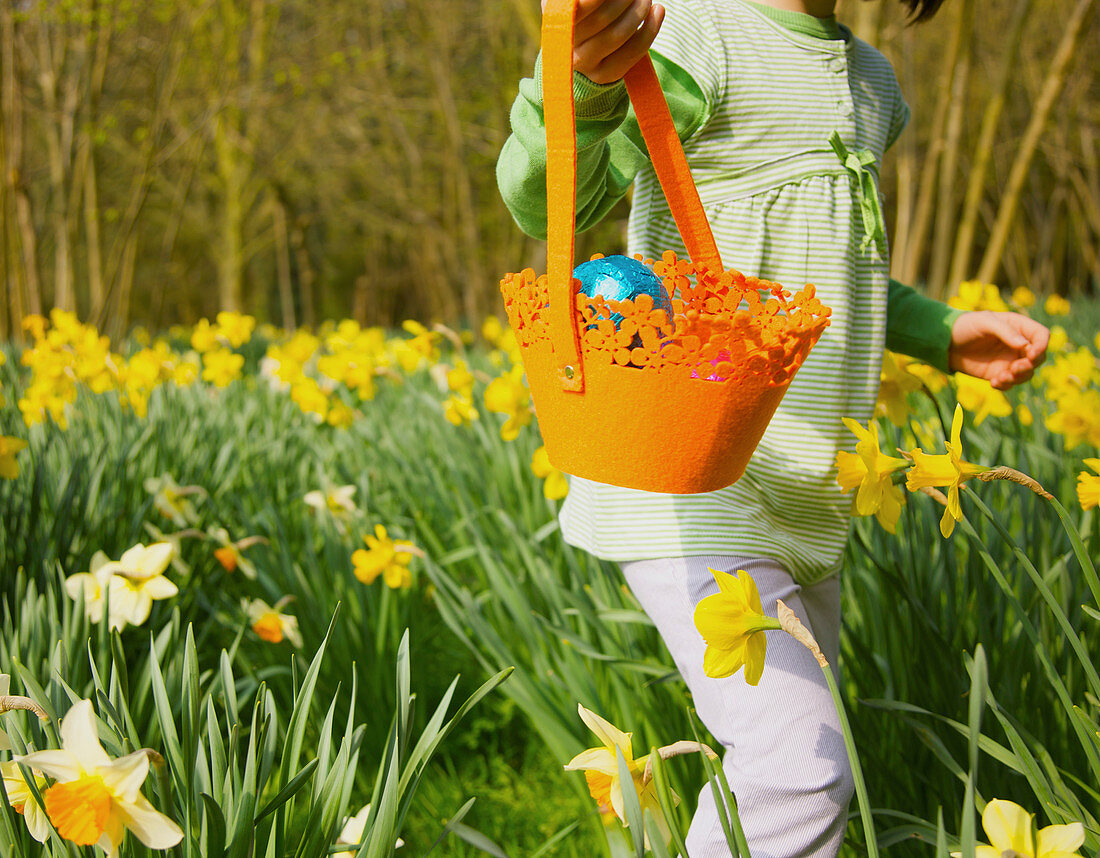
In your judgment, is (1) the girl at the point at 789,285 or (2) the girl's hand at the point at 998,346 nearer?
(1) the girl at the point at 789,285

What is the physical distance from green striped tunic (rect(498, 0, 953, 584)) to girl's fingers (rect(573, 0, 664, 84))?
17 cm

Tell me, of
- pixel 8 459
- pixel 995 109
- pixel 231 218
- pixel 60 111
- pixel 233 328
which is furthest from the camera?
pixel 231 218

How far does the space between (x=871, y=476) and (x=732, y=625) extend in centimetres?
25

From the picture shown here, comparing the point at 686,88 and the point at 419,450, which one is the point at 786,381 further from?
the point at 419,450

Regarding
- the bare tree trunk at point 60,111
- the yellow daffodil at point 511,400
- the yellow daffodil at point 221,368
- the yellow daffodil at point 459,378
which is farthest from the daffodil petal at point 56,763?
the bare tree trunk at point 60,111

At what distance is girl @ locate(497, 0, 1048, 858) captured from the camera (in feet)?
2.89

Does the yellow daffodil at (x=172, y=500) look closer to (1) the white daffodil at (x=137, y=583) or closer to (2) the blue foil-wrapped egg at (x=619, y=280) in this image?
(1) the white daffodil at (x=137, y=583)

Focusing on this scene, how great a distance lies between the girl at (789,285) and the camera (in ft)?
2.89

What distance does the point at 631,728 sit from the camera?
1.34 m

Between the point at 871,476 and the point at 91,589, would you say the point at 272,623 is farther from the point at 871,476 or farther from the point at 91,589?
the point at 871,476

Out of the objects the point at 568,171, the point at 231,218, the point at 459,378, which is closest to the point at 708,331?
the point at 568,171

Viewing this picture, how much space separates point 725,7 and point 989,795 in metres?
1.06

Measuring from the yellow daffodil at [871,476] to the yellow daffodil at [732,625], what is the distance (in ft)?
0.64

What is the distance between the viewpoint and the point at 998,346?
1233 millimetres
